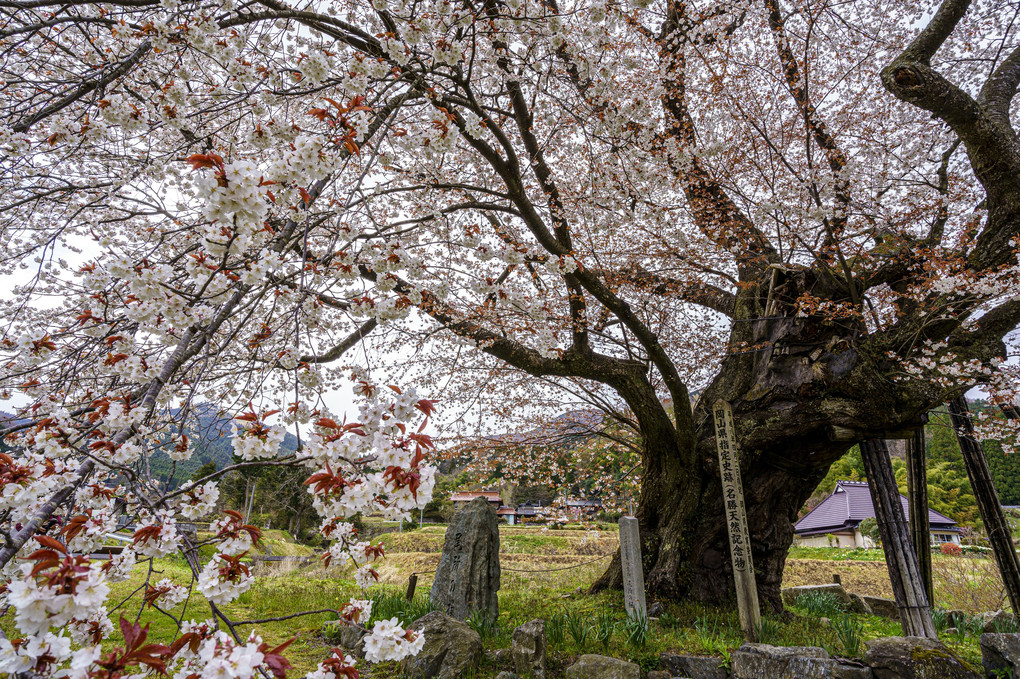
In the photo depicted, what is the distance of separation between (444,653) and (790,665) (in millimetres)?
→ 2613

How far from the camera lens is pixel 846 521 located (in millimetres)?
18531

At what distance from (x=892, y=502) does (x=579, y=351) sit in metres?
3.66

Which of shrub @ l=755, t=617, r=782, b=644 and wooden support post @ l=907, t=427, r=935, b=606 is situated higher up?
wooden support post @ l=907, t=427, r=935, b=606

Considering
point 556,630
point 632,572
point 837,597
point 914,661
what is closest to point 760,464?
point 632,572

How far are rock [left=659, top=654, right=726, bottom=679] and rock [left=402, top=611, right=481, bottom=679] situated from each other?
159cm

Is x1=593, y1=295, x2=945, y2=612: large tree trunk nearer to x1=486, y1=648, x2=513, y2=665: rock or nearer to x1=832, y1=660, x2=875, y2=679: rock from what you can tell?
x1=832, y1=660, x2=875, y2=679: rock

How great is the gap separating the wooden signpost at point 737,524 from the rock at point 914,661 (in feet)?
3.39

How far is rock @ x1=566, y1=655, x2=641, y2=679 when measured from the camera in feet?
11.0

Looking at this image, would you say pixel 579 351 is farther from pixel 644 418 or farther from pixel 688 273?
pixel 688 273

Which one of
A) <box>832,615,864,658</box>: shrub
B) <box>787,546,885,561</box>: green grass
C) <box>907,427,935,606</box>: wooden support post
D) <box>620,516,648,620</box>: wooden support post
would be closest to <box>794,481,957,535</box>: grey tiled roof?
<box>787,546,885,561</box>: green grass

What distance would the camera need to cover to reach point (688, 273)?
6.84 meters

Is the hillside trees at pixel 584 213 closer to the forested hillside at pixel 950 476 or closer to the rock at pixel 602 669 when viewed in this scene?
the rock at pixel 602 669

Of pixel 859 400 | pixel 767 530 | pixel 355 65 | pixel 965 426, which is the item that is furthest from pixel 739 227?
pixel 355 65

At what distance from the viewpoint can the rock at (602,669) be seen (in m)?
3.35
